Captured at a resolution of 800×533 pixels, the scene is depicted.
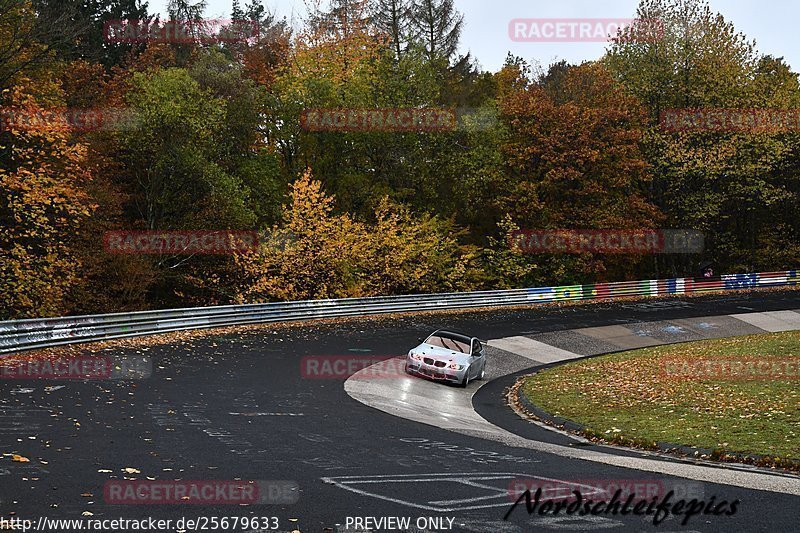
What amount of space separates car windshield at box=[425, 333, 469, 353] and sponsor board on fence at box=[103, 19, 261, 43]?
136ft

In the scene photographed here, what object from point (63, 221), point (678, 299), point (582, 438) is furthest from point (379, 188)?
point (582, 438)

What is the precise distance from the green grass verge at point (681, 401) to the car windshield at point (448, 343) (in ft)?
7.12

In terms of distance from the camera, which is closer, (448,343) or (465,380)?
(465,380)

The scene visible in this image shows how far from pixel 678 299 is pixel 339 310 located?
21.7 metres

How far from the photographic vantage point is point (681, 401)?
18.3 meters

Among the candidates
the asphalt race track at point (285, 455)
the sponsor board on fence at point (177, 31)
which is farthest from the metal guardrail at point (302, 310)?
the sponsor board on fence at point (177, 31)

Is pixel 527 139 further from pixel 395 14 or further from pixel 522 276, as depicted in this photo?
pixel 395 14

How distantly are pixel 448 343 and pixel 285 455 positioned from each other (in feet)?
39.9

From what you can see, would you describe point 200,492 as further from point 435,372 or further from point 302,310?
point 302,310

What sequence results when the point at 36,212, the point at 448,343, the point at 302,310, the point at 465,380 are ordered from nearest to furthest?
the point at 465,380
the point at 448,343
the point at 36,212
the point at 302,310

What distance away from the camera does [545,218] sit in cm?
4953

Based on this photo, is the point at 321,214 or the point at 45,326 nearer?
the point at 45,326

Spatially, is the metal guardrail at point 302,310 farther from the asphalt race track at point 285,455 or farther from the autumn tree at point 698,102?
the autumn tree at point 698,102

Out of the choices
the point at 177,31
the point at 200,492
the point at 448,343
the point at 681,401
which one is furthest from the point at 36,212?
the point at 177,31
